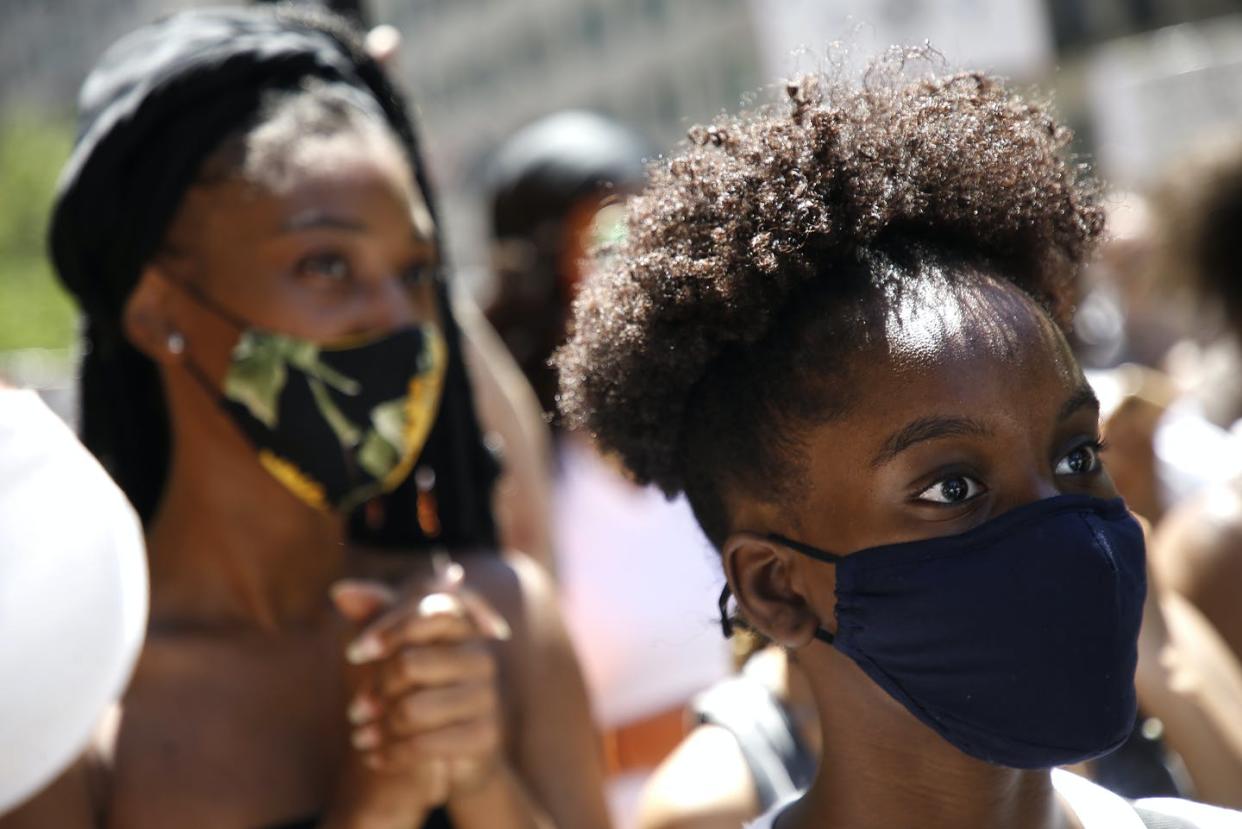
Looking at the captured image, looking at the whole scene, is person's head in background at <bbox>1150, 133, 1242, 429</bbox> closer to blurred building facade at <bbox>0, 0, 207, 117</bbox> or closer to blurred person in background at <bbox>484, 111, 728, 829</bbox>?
blurred person in background at <bbox>484, 111, 728, 829</bbox>

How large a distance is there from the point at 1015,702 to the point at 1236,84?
21.8 feet

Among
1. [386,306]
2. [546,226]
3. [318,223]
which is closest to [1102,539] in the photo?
[386,306]

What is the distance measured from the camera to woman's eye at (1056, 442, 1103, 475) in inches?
A: 73.1

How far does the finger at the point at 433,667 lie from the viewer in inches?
87.6

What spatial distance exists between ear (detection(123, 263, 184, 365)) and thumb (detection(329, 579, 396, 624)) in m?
0.73

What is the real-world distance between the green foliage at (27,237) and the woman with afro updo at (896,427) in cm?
2281

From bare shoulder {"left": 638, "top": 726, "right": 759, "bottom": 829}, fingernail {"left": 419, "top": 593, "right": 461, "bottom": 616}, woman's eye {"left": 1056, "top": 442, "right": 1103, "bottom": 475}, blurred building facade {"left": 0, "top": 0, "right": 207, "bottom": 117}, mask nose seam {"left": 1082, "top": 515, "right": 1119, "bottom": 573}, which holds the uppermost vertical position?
woman's eye {"left": 1056, "top": 442, "right": 1103, "bottom": 475}

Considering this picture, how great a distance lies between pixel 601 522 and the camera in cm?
409

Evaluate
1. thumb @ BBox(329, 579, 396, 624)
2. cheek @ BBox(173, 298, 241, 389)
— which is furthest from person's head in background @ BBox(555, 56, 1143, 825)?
cheek @ BBox(173, 298, 241, 389)

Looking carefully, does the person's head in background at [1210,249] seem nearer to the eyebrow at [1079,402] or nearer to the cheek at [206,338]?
the eyebrow at [1079,402]

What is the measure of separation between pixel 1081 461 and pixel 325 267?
56.1 inches

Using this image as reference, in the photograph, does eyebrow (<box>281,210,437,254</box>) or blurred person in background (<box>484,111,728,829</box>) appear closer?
eyebrow (<box>281,210,437,254</box>)

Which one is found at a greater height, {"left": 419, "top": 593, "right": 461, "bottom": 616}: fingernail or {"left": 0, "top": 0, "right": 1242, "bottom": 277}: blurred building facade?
{"left": 419, "top": 593, "right": 461, "bottom": 616}: fingernail


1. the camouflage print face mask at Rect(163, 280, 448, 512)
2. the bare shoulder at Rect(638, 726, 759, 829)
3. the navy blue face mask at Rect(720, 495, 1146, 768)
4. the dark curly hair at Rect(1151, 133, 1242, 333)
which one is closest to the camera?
Answer: the navy blue face mask at Rect(720, 495, 1146, 768)
